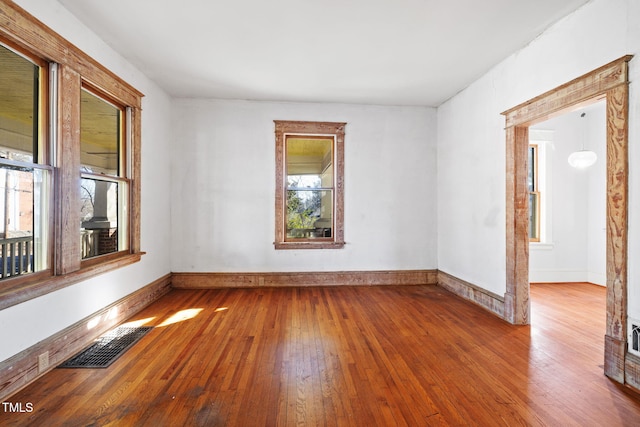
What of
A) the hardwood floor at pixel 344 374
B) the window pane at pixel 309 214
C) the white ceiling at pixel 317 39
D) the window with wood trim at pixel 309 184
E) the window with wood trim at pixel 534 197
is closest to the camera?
the hardwood floor at pixel 344 374

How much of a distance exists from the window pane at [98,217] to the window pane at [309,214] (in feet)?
8.08

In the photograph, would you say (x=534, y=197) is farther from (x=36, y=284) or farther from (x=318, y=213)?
(x=36, y=284)

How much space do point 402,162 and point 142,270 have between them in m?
4.26

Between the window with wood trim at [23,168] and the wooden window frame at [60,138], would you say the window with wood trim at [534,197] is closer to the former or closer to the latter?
the wooden window frame at [60,138]

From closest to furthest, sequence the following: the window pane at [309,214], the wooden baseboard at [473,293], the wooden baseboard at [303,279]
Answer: the wooden baseboard at [473,293], the wooden baseboard at [303,279], the window pane at [309,214]

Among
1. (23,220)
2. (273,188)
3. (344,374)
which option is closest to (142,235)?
(23,220)

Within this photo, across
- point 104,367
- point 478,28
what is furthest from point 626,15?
point 104,367

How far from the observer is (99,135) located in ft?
10.9

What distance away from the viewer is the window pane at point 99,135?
9.96ft

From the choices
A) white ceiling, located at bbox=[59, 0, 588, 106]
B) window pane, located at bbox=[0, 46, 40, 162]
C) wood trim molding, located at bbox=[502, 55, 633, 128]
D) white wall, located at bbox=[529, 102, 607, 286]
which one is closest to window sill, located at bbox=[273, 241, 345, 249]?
white ceiling, located at bbox=[59, 0, 588, 106]

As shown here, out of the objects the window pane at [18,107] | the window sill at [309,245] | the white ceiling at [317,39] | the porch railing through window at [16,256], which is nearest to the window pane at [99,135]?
the window pane at [18,107]

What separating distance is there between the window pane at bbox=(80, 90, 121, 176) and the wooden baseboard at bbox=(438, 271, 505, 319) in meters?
4.79

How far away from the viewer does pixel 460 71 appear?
3.87m

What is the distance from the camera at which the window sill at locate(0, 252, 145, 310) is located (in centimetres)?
211
